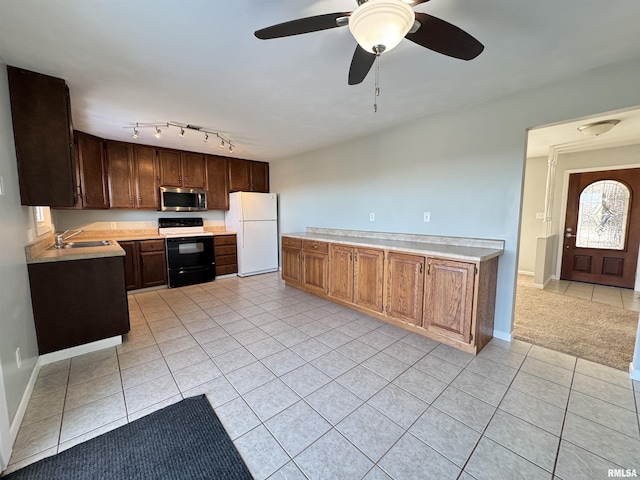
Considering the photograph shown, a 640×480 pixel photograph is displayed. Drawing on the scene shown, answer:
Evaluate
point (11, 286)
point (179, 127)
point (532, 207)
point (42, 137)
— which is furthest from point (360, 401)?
point (532, 207)

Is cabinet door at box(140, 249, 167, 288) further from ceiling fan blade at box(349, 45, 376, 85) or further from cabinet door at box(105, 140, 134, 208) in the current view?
ceiling fan blade at box(349, 45, 376, 85)

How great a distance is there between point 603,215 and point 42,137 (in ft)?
24.6

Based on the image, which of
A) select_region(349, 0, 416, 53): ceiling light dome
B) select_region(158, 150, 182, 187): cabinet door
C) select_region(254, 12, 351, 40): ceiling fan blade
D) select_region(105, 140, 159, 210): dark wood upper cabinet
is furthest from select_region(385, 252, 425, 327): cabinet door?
select_region(105, 140, 159, 210): dark wood upper cabinet

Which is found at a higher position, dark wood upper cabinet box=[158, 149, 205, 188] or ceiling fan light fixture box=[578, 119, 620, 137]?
ceiling fan light fixture box=[578, 119, 620, 137]

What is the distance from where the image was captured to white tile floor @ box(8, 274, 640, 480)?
1.40m

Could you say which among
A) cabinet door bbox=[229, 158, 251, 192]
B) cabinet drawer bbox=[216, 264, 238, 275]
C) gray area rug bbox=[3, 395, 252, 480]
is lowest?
gray area rug bbox=[3, 395, 252, 480]

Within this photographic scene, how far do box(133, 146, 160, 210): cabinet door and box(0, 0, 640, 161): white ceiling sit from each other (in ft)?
4.33

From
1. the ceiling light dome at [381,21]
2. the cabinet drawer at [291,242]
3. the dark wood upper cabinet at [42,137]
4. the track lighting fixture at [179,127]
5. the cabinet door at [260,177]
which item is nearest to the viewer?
the ceiling light dome at [381,21]

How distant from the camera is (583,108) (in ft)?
7.09

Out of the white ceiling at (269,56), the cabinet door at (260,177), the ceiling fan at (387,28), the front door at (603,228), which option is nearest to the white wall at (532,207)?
the front door at (603,228)

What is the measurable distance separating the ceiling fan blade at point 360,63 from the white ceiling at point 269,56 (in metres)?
0.23

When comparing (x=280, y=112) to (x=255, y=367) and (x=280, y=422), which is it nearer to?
(x=255, y=367)

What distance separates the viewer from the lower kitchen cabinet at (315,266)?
12.3 ft

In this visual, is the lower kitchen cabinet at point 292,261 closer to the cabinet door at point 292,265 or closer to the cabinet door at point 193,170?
the cabinet door at point 292,265
